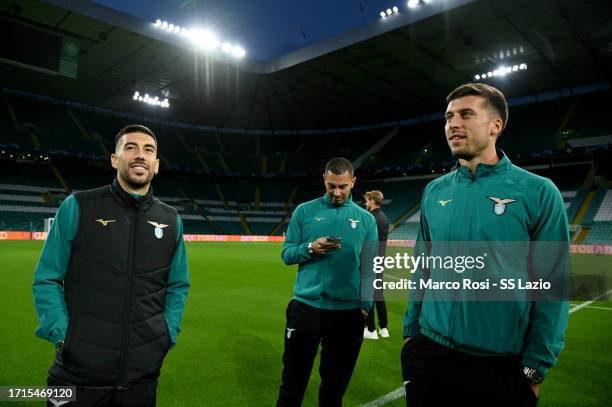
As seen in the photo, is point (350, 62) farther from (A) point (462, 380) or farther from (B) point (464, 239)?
(A) point (462, 380)

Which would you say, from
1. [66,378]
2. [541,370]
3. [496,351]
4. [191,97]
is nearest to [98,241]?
[66,378]

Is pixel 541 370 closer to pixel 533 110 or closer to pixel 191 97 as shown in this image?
pixel 191 97

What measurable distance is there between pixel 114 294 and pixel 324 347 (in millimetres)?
1638

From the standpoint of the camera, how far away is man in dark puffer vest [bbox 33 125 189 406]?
7.52 ft

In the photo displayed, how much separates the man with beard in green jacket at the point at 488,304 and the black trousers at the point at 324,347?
95 cm

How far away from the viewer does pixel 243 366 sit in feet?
17.1

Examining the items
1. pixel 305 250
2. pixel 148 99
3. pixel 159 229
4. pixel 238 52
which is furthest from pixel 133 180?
pixel 148 99

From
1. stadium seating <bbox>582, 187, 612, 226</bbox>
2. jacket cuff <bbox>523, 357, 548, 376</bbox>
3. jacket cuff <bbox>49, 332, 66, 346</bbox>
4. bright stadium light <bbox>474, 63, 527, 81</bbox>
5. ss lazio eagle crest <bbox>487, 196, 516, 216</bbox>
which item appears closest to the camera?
jacket cuff <bbox>523, 357, 548, 376</bbox>

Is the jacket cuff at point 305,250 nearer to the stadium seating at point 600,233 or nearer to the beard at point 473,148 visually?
the beard at point 473,148

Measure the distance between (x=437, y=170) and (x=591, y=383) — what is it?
1516 inches

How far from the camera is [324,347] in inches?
130

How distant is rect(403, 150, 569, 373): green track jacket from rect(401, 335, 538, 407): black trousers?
0.05m

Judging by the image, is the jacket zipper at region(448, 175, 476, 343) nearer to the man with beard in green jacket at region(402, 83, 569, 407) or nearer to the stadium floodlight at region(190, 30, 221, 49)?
the man with beard in green jacket at region(402, 83, 569, 407)

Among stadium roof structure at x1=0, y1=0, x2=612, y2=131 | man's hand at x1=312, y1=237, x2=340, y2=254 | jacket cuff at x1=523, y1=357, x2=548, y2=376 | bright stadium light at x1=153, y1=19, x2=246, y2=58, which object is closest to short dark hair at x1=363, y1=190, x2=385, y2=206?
man's hand at x1=312, y1=237, x2=340, y2=254
